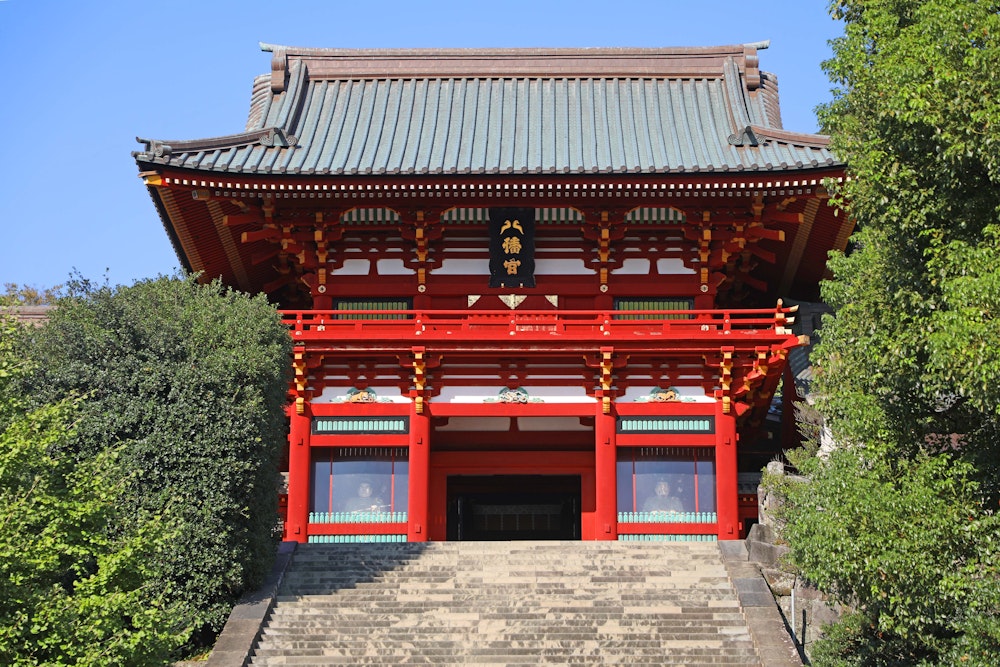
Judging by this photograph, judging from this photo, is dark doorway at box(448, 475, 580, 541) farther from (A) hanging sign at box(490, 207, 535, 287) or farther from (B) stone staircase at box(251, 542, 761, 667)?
(B) stone staircase at box(251, 542, 761, 667)

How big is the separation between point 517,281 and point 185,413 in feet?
30.8

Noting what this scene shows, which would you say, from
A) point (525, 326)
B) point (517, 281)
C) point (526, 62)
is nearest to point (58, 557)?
point (525, 326)

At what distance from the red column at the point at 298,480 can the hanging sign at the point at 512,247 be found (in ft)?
16.6

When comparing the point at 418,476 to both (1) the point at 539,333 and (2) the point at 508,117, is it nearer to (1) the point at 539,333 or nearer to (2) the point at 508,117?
(1) the point at 539,333

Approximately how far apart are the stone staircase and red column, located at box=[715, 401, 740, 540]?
289 centimetres

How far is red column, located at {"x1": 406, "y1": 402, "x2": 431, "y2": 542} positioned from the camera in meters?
24.5

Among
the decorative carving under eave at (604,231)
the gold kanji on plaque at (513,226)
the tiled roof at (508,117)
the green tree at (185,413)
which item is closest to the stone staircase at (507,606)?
the green tree at (185,413)

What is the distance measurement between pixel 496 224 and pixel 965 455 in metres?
13.9

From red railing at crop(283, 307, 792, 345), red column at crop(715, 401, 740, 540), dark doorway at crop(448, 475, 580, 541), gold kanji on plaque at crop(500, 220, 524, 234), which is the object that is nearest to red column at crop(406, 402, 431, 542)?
red railing at crop(283, 307, 792, 345)

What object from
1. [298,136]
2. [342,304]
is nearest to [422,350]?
[342,304]

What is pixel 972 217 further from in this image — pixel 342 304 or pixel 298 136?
pixel 298 136

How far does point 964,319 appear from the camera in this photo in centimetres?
1249

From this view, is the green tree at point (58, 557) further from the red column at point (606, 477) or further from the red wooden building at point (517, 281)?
the red column at point (606, 477)

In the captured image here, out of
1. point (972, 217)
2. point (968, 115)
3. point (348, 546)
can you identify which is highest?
point (968, 115)
